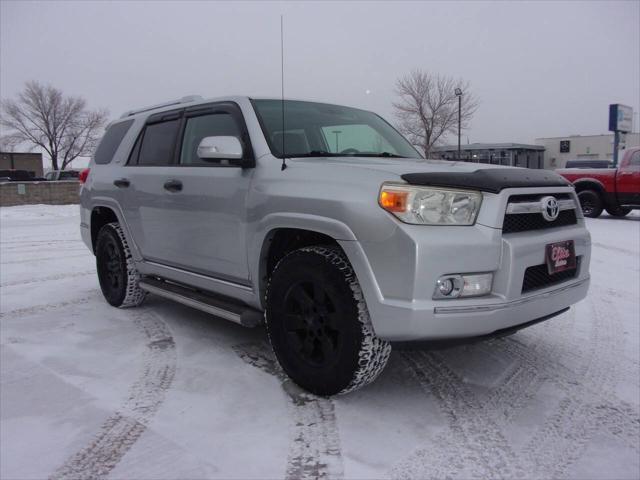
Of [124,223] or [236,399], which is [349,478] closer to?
[236,399]

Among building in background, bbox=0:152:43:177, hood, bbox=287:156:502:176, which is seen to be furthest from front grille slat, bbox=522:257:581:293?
building in background, bbox=0:152:43:177

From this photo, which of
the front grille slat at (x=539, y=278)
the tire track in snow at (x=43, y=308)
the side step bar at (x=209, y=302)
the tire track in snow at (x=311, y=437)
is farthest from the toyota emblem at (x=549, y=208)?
the tire track in snow at (x=43, y=308)

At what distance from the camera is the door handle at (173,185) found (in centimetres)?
382

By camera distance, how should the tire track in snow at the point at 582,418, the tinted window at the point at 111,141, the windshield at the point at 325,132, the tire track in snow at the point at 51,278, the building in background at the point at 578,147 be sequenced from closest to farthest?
the tire track in snow at the point at 582,418 → the windshield at the point at 325,132 → the tinted window at the point at 111,141 → the tire track in snow at the point at 51,278 → the building in background at the point at 578,147

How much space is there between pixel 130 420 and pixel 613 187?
13196 millimetres

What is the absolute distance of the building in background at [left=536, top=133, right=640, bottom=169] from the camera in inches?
2311

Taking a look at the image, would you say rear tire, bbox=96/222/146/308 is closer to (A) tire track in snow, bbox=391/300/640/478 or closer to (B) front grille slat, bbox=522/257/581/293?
(A) tire track in snow, bbox=391/300/640/478

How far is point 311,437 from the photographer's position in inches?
99.0

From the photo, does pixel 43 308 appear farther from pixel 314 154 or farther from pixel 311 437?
pixel 311 437

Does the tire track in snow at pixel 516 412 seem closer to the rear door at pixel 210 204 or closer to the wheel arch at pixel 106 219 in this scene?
the rear door at pixel 210 204

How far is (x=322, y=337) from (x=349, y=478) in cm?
81

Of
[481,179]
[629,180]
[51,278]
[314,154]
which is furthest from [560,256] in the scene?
[629,180]

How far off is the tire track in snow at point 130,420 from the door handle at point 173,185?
1.16 m

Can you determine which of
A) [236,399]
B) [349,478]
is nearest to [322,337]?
[236,399]
